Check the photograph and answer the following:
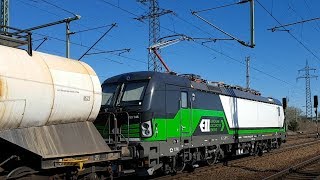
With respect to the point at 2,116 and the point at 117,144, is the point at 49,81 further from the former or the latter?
the point at 117,144

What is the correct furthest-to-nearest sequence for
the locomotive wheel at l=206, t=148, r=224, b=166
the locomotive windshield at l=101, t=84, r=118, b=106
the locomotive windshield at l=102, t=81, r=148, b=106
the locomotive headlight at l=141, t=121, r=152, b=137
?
the locomotive wheel at l=206, t=148, r=224, b=166 → the locomotive windshield at l=101, t=84, r=118, b=106 → the locomotive windshield at l=102, t=81, r=148, b=106 → the locomotive headlight at l=141, t=121, r=152, b=137

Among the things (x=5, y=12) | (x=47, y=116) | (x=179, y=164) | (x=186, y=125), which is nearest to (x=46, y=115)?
(x=47, y=116)

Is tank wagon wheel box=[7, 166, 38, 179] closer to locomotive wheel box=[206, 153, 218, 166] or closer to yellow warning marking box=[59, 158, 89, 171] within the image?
yellow warning marking box=[59, 158, 89, 171]

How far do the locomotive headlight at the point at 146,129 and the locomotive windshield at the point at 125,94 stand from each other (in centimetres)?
74

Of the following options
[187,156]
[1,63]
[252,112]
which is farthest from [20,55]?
[252,112]

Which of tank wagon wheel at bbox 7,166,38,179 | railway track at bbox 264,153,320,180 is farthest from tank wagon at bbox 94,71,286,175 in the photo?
tank wagon wheel at bbox 7,166,38,179

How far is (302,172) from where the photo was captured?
1591 cm

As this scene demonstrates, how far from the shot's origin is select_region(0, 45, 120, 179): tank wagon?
8312mm

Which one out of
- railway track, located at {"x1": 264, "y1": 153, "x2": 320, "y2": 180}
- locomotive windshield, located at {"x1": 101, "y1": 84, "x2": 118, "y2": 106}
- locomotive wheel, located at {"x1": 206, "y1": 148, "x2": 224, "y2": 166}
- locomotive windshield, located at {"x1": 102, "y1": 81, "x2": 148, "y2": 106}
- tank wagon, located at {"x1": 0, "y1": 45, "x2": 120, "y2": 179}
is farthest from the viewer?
locomotive wheel, located at {"x1": 206, "y1": 148, "x2": 224, "y2": 166}

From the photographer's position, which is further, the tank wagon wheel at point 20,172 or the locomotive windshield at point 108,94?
the locomotive windshield at point 108,94

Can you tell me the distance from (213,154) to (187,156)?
107 inches

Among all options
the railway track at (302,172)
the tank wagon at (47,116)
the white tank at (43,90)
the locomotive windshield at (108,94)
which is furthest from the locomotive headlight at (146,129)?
the railway track at (302,172)

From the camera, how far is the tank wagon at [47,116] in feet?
27.3

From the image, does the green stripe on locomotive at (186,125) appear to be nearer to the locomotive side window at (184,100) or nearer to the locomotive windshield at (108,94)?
the locomotive side window at (184,100)
